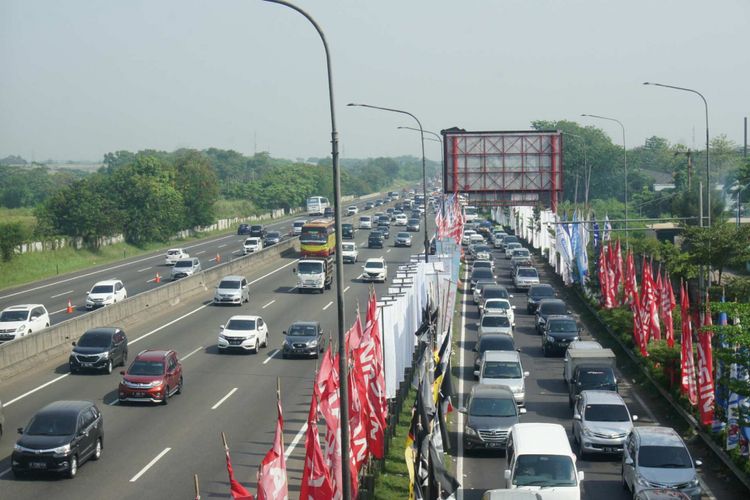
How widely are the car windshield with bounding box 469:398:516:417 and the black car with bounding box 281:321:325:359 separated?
1360cm

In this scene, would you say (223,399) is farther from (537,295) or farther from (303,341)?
(537,295)

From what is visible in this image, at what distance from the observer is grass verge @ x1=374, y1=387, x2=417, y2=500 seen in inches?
931

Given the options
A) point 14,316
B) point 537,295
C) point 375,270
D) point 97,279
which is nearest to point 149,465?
point 14,316

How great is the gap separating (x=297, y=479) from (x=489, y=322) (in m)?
21.9

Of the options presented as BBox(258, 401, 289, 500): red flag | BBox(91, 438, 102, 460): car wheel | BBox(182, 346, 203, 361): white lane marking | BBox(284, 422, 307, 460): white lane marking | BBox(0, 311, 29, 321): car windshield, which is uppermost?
BBox(258, 401, 289, 500): red flag

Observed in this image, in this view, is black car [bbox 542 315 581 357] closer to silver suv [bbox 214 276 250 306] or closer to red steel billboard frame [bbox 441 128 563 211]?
red steel billboard frame [bbox 441 128 563 211]

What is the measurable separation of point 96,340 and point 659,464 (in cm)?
2262

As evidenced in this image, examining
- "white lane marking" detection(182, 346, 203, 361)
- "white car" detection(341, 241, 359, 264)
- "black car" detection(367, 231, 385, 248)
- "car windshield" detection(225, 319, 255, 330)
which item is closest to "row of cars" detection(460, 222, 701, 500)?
"car windshield" detection(225, 319, 255, 330)

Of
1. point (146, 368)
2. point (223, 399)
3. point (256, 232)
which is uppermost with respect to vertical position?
point (256, 232)

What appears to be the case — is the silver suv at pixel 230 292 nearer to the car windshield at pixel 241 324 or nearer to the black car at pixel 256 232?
the car windshield at pixel 241 324

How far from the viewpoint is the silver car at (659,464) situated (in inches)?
901

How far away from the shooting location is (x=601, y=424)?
27.7 meters

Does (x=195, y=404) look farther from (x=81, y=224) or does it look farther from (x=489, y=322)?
(x=81, y=224)

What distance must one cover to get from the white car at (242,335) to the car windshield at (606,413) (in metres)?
18.1
